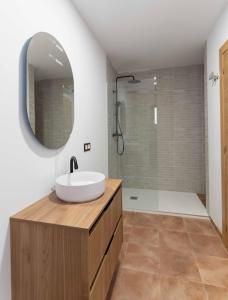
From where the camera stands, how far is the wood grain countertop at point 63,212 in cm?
92

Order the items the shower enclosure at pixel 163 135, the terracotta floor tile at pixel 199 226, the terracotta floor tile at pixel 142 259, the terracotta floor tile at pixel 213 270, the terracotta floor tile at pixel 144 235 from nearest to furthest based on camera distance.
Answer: the terracotta floor tile at pixel 213 270 → the terracotta floor tile at pixel 142 259 → the terracotta floor tile at pixel 144 235 → the terracotta floor tile at pixel 199 226 → the shower enclosure at pixel 163 135

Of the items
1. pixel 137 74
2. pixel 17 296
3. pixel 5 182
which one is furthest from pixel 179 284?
pixel 137 74

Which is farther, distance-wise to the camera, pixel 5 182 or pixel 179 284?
pixel 179 284

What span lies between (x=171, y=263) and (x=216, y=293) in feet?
1.27

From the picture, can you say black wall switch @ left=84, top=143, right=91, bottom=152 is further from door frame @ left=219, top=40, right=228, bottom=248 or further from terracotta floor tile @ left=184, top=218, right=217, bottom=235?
terracotta floor tile @ left=184, top=218, right=217, bottom=235

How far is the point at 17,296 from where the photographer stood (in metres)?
0.98

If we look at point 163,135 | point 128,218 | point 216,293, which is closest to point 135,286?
point 216,293

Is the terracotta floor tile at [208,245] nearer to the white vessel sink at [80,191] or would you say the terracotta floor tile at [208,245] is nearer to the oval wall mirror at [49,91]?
the white vessel sink at [80,191]

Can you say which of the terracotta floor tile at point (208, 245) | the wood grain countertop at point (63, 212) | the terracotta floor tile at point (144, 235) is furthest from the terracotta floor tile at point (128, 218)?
the wood grain countertop at point (63, 212)

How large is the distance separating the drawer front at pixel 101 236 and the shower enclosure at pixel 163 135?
182cm

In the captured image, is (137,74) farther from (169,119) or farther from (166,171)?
(166,171)

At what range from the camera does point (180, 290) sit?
1.35 metres

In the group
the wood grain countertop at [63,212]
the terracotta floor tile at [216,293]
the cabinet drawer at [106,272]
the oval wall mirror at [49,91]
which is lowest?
the terracotta floor tile at [216,293]

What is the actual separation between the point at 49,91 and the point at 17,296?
1.33 metres
